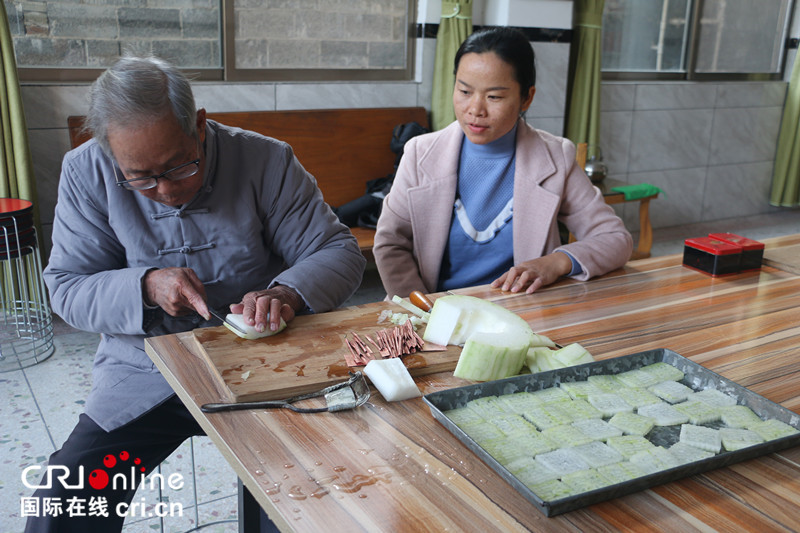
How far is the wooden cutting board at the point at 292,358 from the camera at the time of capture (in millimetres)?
1207

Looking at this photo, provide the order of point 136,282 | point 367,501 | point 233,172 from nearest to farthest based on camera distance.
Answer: point 367,501 → point 136,282 → point 233,172

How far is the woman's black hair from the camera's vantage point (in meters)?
2.01

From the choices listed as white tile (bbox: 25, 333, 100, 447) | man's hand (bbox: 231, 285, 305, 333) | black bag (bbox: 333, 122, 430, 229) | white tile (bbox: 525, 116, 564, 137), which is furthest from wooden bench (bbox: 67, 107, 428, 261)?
man's hand (bbox: 231, 285, 305, 333)

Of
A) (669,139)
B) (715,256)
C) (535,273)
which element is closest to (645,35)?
(669,139)

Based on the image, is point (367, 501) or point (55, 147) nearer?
point (367, 501)

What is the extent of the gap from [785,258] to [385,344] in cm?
134

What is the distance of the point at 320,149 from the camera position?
4.04 m

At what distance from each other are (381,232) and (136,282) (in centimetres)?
79

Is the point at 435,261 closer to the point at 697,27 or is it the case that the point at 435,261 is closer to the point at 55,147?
the point at 55,147

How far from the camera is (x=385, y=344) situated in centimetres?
137

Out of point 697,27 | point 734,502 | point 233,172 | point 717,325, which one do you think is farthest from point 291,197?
point 697,27

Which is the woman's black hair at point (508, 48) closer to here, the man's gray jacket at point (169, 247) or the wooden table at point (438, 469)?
the man's gray jacket at point (169, 247)

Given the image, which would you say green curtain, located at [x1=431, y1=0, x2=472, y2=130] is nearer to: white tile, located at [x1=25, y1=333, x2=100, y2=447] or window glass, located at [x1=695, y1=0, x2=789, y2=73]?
white tile, located at [x1=25, y1=333, x2=100, y2=447]

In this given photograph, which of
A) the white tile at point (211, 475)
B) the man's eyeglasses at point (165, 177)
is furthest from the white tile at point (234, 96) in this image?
the man's eyeglasses at point (165, 177)
